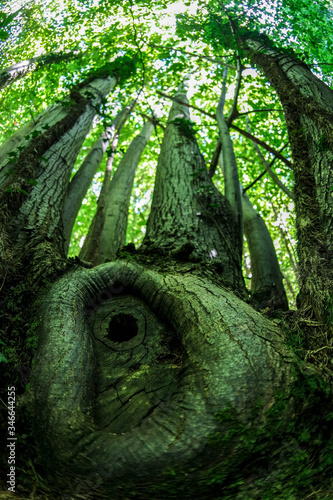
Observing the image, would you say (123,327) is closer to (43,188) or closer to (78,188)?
(43,188)

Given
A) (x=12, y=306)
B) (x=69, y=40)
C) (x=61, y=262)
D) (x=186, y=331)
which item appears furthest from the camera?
(x=69, y=40)

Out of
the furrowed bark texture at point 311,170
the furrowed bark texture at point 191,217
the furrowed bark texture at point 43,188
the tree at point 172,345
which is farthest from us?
the furrowed bark texture at point 191,217

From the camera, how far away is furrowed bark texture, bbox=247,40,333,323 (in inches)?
86.8

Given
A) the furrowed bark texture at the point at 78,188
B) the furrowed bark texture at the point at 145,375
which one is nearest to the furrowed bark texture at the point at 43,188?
the furrowed bark texture at the point at 145,375

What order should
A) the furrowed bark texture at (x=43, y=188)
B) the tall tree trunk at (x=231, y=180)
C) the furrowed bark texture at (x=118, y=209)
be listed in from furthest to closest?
the furrowed bark texture at (x=118, y=209) < the tall tree trunk at (x=231, y=180) < the furrowed bark texture at (x=43, y=188)

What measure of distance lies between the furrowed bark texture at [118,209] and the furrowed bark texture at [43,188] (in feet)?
4.07

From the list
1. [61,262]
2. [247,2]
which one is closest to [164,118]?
[247,2]

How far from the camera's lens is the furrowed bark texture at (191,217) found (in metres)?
2.93

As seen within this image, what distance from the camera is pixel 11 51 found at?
4.73 meters

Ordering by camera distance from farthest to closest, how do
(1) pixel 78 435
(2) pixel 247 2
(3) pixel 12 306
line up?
(2) pixel 247 2
(3) pixel 12 306
(1) pixel 78 435

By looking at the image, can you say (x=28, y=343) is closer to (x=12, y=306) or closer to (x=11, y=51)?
(x=12, y=306)

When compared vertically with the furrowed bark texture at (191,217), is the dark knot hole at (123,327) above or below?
below

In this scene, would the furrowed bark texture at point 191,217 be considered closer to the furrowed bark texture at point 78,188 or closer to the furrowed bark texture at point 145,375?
the furrowed bark texture at point 145,375

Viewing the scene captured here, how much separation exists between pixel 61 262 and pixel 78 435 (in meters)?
1.43
